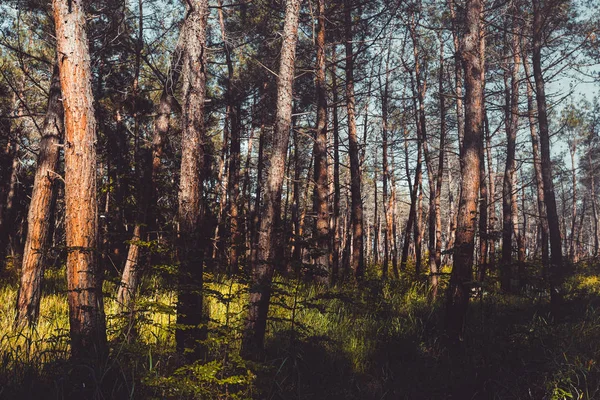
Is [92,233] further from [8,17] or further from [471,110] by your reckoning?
[8,17]

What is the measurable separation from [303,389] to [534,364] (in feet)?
9.71

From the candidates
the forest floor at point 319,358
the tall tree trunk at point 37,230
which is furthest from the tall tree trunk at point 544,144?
the tall tree trunk at point 37,230

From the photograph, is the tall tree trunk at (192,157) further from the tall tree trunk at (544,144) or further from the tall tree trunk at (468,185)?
the tall tree trunk at (544,144)

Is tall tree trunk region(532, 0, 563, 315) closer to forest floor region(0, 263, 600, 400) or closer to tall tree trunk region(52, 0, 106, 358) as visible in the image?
forest floor region(0, 263, 600, 400)

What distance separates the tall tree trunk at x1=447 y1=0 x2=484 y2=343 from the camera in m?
5.98

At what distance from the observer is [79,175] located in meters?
4.00

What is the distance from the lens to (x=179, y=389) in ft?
9.86

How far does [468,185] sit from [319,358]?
3.59m

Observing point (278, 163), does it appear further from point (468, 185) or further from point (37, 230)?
point (37, 230)

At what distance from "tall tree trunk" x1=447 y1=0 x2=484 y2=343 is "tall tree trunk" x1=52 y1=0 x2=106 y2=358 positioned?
4969mm

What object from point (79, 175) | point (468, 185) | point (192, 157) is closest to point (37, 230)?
point (79, 175)

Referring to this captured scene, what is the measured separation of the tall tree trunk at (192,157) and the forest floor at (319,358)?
1.18 ft

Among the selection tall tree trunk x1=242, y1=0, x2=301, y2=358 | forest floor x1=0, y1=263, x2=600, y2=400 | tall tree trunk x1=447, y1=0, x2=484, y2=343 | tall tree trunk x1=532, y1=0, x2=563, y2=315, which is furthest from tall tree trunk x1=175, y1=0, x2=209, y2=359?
tall tree trunk x1=532, y1=0, x2=563, y2=315

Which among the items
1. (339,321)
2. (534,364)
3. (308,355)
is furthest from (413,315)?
(308,355)
